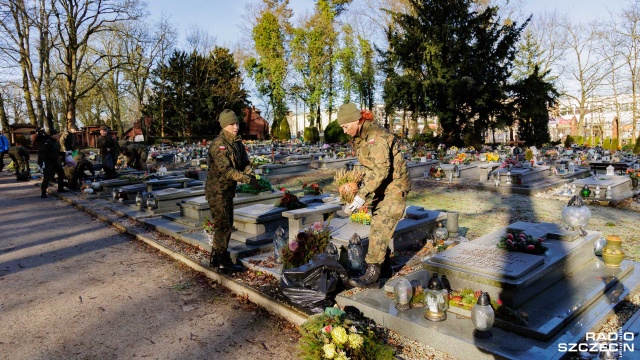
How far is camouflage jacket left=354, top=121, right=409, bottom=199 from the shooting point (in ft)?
14.2

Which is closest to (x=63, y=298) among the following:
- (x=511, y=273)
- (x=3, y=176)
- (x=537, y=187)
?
(x=511, y=273)

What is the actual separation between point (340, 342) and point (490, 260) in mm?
2058

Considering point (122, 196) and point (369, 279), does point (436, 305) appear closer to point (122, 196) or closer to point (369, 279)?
point (369, 279)

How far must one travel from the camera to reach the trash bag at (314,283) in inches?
165

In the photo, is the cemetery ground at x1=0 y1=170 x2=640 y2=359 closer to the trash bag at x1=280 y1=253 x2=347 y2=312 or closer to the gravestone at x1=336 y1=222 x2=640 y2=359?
the gravestone at x1=336 y1=222 x2=640 y2=359

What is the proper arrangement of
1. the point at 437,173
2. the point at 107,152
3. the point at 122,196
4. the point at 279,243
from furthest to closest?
the point at 437,173, the point at 107,152, the point at 122,196, the point at 279,243

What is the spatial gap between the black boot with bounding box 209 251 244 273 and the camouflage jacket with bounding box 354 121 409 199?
7.13 feet

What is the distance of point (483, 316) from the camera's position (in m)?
3.23

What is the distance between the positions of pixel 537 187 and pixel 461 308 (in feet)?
32.0

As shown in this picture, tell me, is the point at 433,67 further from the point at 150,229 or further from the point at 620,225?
the point at 150,229

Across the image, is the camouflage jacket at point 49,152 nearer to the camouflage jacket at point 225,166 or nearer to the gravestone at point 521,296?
the camouflage jacket at point 225,166

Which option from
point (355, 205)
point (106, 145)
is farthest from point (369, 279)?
point (106, 145)

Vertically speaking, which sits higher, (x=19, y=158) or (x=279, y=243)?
(x=19, y=158)

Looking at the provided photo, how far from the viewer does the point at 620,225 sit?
300 inches
